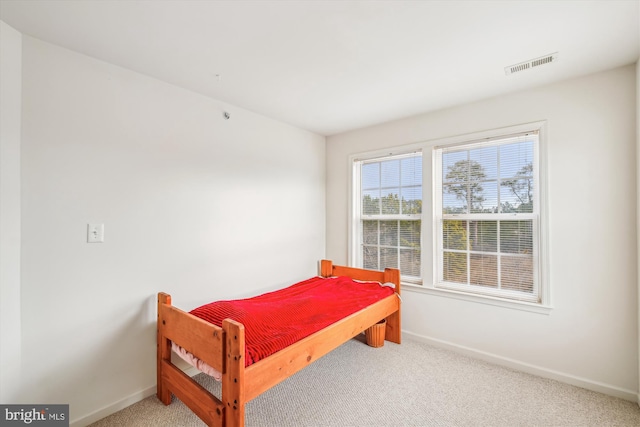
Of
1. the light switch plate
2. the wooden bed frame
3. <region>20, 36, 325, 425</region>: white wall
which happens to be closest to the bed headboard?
the wooden bed frame

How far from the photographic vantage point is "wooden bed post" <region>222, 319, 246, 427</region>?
139cm

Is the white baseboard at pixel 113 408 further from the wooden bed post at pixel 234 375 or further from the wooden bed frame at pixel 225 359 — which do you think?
the wooden bed post at pixel 234 375

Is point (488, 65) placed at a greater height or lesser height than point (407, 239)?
greater

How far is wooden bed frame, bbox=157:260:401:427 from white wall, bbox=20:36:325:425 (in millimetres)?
269

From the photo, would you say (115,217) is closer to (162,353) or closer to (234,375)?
(162,353)

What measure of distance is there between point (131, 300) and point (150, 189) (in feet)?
2.55

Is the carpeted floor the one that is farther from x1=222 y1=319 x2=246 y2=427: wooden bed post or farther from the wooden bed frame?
x1=222 y1=319 x2=246 y2=427: wooden bed post

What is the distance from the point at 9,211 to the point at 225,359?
1381 mm

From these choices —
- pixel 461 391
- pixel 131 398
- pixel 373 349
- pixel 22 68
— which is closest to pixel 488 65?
pixel 461 391

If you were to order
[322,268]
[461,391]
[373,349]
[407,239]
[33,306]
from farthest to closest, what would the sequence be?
1. [322,268]
2. [407,239]
3. [373,349]
4. [461,391]
5. [33,306]

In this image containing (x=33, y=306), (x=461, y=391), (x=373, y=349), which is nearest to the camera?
(x=33, y=306)

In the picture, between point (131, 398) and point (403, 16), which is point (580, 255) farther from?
point (131, 398)

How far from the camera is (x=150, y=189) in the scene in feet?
6.84

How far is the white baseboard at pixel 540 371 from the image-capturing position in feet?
6.55
